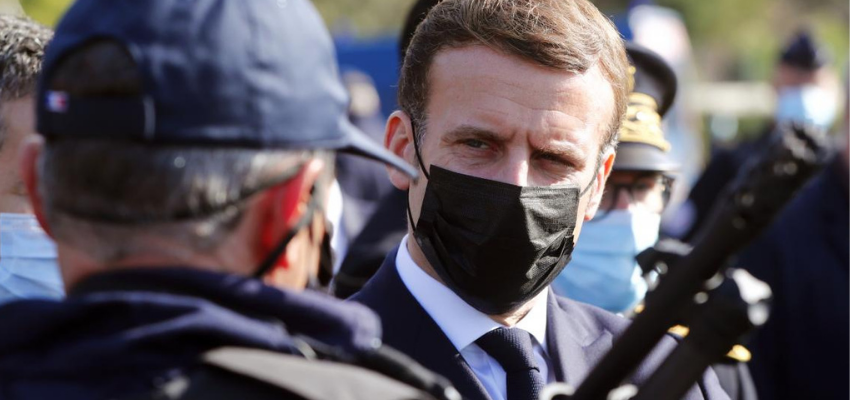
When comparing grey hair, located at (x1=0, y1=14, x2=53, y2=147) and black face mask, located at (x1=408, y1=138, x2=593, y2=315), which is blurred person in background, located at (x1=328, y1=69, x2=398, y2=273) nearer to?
grey hair, located at (x1=0, y1=14, x2=53, y2=147)

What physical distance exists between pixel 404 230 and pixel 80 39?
3.07 metres

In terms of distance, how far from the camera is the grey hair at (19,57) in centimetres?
315

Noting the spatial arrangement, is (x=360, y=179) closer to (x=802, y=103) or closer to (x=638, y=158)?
(x=802, y=103)

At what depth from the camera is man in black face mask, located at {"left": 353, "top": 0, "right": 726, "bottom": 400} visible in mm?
2752

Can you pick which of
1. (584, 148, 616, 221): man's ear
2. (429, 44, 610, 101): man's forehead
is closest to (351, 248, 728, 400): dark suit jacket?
(584, 148, 616, 221): man's ear

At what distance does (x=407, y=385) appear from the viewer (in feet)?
6.12

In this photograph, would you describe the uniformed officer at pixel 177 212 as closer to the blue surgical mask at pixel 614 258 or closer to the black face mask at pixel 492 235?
the black face mask at pixel 492 235

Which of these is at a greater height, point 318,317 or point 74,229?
point 74,229

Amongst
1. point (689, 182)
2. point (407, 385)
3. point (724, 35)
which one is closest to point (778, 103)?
point (689, 182)

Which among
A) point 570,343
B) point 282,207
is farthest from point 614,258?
point 282,207

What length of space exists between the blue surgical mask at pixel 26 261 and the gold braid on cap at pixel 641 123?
1.91m

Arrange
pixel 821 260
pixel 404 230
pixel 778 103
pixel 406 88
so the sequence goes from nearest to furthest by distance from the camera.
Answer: pixel 406 88
pixel 404 230
pixel 821 260
pixel 778 103

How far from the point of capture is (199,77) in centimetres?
167

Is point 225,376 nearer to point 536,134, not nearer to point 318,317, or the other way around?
point 318,317
